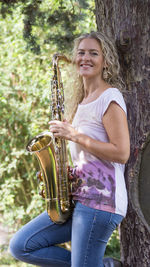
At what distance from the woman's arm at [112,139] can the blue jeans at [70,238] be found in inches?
13.1

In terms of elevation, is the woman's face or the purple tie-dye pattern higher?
the woman's face

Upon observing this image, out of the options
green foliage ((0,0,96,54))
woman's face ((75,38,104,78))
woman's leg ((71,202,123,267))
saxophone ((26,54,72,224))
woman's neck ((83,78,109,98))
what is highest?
green foliage ((0,0,96,54))

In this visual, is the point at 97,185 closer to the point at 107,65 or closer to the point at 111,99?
the point at 111,99

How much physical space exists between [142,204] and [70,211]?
65cm

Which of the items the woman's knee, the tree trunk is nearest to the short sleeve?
the tree trunk

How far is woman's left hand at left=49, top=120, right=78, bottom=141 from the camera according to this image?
7.20 ft

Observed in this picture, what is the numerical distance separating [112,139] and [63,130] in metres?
0.30

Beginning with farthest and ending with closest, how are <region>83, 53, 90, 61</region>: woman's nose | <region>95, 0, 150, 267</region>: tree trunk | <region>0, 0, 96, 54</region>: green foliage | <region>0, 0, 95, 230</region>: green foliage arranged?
<region>0, 0, 95, 230</region>: green foliage → <region>0, 0, 96, 54</region>: green foliage → <region>95, 0, 150, 267</region>: tree trunk → <region>83, 53, 90, 61</region>: woman's nose

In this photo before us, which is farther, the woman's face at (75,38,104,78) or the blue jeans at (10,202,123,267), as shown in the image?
the woman's face at (75,38,104,78)

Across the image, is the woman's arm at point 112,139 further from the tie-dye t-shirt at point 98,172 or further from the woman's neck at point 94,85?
the woman's neck at point 94,85

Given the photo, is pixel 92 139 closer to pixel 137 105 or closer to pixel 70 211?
pixel 70 211

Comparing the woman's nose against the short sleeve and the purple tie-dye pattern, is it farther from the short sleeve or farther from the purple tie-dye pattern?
the purple tie-dye pattern

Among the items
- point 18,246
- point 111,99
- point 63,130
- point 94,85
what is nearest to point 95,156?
point 63,130

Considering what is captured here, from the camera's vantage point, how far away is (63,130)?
222 centimetres
